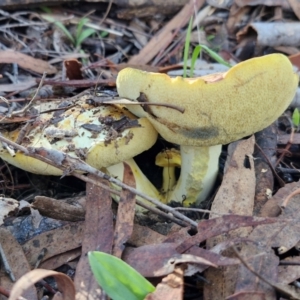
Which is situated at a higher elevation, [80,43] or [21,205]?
[80,43]

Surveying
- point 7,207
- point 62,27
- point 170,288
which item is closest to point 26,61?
point 62,27

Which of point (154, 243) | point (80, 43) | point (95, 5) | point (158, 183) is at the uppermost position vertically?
point (95, 5)

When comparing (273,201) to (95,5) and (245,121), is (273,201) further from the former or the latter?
(95,5)

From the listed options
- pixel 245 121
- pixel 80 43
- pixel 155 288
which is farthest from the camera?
pixel 80 43

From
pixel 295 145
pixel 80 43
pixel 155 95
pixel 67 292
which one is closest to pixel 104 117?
pixel 155 95

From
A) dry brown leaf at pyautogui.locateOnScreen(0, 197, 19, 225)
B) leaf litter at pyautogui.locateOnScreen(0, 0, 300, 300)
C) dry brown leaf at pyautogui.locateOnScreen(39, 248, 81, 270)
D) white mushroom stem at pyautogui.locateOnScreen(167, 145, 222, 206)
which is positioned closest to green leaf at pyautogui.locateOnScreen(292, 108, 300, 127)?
leaf litter at pyautogui.locateOnScreen(0, 0, 300, 300)

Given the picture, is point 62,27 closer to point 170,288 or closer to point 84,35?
point 84,35
